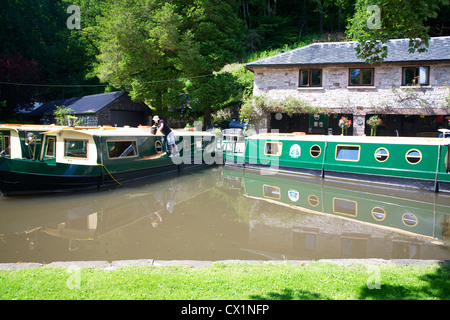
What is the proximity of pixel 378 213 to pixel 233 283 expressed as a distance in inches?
252

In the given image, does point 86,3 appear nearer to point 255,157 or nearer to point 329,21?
point 329,21

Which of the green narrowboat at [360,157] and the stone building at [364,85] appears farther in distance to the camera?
the stone building at [364,85]

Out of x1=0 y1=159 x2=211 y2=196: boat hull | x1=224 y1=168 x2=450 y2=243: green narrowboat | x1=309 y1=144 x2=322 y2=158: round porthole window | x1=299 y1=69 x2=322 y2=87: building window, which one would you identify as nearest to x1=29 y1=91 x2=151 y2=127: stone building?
x1=0 y1=159 x2=211 y2=196: boat hull

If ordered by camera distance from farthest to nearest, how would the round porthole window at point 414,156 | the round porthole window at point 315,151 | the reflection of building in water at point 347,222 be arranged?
1. the round porthole window at point 315,151
2. the round porthole window at point 414,156
3. the reflection of building in water at point 347,222

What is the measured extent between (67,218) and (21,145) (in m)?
5.94

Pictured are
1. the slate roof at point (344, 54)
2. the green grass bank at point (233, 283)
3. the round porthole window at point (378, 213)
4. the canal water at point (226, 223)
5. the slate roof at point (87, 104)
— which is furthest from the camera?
the slate roof at point (87, 104)

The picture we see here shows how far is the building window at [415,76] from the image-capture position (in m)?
17.0

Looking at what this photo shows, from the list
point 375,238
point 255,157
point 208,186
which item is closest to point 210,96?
point 255,157

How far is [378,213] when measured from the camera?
Result: 888 centimetres

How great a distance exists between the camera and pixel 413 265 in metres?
4.64

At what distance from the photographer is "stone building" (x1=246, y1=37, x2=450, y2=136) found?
17.0m

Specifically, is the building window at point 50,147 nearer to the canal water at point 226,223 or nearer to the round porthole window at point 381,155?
the canal water at point 226,223

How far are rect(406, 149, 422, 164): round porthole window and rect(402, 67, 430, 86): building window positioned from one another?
7.51m

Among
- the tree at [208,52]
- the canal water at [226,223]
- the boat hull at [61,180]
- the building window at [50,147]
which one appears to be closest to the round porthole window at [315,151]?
the canal water at [226,223]
